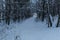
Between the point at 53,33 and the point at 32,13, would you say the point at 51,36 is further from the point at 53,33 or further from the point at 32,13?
the point at 32,13

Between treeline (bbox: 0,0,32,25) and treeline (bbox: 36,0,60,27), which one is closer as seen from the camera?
treeline (bbox: 36,0,60,27)

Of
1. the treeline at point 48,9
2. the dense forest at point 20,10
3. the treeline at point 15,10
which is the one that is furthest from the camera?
the treeline at point 15,10

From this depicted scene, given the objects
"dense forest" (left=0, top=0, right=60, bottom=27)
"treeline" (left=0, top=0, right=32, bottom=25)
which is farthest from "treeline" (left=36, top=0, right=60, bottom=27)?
"treeline" (left=0, top=0, right=32, bottom=25)

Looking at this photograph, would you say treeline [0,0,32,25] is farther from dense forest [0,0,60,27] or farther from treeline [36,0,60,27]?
treeline [36,0,60,27]

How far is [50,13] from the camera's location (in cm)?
1934

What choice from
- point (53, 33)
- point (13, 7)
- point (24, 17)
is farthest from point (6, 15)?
point (53, 33)

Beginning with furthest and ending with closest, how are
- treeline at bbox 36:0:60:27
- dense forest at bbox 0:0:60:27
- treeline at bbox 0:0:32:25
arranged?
treeline at bbox 0:0:32:25 → dense forest at bbox 0:0:60:27 → treeline at bbox 36:0:60:27

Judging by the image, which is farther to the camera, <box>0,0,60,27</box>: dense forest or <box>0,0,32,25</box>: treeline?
<box>0,0,32,25</box>: treeline

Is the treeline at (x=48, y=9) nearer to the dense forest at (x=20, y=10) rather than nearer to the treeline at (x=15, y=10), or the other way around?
the dense forest at (x=20, y=10)

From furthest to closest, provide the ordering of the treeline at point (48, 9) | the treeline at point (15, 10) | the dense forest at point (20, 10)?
1. the treeline at point (15, 10)
2. the dense forest at point (20, 10)
3. the treeline at point (48, 9)

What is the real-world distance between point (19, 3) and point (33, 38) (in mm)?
10211

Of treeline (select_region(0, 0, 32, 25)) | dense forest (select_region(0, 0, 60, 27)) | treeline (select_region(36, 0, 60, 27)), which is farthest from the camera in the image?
treeline (select_region(0, 0, 32, 25))

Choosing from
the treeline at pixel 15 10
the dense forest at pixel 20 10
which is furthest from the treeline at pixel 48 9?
the treeline at pixel 15 10

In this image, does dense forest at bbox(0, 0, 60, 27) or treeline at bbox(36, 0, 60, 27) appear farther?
dense forest at bbox(0, 0, 60, 27)
